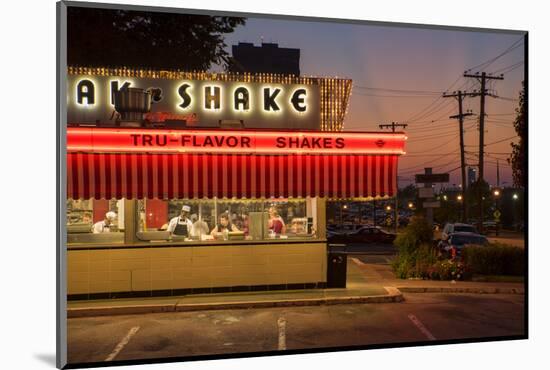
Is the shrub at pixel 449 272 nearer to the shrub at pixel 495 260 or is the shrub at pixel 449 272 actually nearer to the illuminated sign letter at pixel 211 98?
the shrub at pixel 495 260

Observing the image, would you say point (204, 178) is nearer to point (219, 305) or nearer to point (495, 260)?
point (219, 305)

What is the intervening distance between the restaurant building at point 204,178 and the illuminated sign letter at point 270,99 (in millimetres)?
23

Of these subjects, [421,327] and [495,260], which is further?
[495,260]

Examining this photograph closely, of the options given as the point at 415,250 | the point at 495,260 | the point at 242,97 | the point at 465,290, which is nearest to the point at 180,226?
the point at 242,97

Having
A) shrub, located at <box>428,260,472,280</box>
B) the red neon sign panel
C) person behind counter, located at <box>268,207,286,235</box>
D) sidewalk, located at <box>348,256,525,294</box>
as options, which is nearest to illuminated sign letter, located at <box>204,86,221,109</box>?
the red neon sign panel

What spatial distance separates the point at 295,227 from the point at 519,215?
5294 centimetres

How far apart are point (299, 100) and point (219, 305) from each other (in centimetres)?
509

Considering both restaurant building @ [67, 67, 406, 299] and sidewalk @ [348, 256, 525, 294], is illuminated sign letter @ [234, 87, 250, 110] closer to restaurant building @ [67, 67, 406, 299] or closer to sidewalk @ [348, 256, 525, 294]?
restaurant building @ [67, 67, 406, 299]

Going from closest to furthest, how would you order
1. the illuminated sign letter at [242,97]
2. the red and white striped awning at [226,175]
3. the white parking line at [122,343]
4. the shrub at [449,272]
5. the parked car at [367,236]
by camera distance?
the white parking line at [122,343], the red and white striped awning at [226,175], the illuminated sign letter at [242,97], the shrub at [449,272], the parked car at [367,236]

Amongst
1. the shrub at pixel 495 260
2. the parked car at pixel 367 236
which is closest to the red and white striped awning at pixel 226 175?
the shrub at pixel 495 260

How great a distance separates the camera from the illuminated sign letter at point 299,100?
13891 millimetres

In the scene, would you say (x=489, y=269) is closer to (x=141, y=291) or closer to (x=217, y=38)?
(x=141, y=291)

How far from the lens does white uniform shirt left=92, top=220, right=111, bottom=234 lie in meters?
13.3

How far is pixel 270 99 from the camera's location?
13727mm
